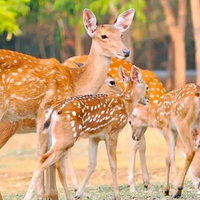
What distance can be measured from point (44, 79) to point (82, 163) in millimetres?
6713

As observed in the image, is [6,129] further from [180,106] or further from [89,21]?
[180,106]

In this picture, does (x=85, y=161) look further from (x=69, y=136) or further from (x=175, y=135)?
(x=69, y=136)

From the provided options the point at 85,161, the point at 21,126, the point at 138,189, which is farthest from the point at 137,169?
the point at 21,126

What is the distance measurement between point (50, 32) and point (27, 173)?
27.0 metres

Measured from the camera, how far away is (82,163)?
15.2 m

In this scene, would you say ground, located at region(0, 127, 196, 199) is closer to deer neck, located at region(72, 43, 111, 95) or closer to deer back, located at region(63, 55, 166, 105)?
deer back, located at region(63, 55, 166, 105)

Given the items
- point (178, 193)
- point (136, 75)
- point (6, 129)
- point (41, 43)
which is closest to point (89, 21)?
point (136, 75)

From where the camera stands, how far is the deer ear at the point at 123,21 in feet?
31.8

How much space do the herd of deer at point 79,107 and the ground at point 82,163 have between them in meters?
1.25

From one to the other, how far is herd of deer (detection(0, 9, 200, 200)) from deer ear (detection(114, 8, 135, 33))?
0.01m

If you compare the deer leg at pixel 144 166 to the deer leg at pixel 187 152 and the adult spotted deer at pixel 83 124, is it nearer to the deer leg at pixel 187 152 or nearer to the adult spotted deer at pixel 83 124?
the deer leg at pixel 187 152

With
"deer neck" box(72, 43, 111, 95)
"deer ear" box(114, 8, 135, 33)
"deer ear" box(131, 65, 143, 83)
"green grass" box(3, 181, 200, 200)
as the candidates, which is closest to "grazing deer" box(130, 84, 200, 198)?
"green grass" box(3, 181, 200, 200)

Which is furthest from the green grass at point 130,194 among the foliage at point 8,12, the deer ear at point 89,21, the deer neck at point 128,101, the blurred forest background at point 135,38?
the blurred forest background at point 135,38

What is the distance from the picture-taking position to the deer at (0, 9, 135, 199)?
847 cm
